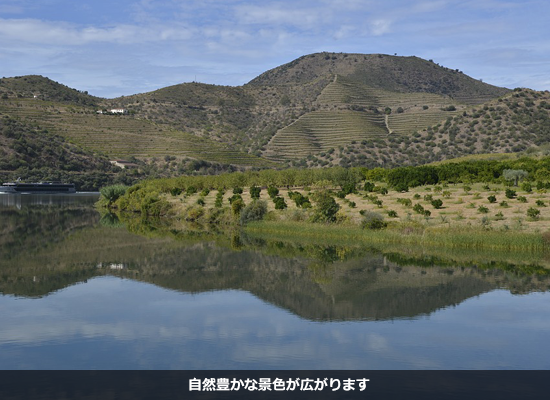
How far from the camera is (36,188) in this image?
130 m

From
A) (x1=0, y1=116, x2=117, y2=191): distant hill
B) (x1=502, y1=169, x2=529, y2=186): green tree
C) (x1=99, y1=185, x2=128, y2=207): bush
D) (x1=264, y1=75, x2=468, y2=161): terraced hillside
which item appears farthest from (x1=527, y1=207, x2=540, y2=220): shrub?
(x1=0, y1=116, x2=117, y2=191): distant hill

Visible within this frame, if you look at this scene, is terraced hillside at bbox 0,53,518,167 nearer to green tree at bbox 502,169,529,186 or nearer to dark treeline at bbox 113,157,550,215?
dark treeline at bbox 113,157,550,215

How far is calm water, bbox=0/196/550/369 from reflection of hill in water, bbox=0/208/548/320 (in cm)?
10

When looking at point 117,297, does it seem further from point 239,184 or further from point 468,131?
point 468,131

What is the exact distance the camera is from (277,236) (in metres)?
47.9

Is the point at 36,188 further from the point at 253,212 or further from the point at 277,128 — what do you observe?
the point at 253,212

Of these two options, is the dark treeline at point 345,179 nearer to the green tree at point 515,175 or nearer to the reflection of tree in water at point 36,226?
the green tree at point 515,175

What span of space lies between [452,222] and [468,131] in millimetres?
91244

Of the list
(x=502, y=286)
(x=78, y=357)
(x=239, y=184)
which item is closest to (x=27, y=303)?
(x=78, y=357)

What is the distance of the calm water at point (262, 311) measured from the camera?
1733 cm

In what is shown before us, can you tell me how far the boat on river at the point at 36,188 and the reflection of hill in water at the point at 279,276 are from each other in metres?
89.4

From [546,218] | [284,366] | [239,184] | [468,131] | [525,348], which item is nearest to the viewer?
[284,366]

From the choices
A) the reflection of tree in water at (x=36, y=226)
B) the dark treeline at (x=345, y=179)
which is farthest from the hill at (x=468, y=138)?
the reflection of tree in water at (x=36, y=226)

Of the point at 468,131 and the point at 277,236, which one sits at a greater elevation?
the point at 468,131
